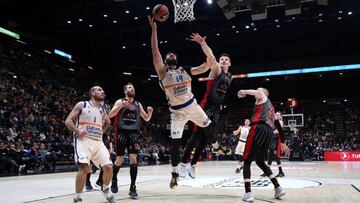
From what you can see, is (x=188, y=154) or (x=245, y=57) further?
(x=245, y=57)

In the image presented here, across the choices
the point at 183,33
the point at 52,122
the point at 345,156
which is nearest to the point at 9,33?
the point at 52,122

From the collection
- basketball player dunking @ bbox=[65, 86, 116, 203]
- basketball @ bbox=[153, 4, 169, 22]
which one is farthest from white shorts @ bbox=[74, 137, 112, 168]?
basketball @ bbox=[153, 4, 169, 22]

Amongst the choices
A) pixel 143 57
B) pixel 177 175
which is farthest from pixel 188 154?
pixel 143 57

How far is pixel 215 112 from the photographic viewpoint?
654cm

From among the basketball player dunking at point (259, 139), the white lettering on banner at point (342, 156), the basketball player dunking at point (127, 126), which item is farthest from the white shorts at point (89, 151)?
the white lettering on banner at point (342, 156)

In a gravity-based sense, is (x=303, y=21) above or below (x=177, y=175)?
above

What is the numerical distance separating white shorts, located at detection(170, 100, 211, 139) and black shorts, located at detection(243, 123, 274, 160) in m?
0.78

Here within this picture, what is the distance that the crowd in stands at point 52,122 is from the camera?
15312 mm

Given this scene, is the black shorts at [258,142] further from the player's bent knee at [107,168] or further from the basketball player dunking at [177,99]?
the player's bent knee at [107,168]

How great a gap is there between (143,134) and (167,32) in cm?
888

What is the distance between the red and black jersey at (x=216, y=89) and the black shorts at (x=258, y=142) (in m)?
0.80

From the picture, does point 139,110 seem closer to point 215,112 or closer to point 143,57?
point 215,112

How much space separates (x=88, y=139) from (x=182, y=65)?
24.6 ft

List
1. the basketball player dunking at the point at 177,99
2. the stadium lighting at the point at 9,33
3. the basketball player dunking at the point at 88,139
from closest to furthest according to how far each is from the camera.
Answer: the basketball player dunking at the point at 88,139
the basketball player dunking at the point at 177,99
the stadium lighting at the point at 9,33
